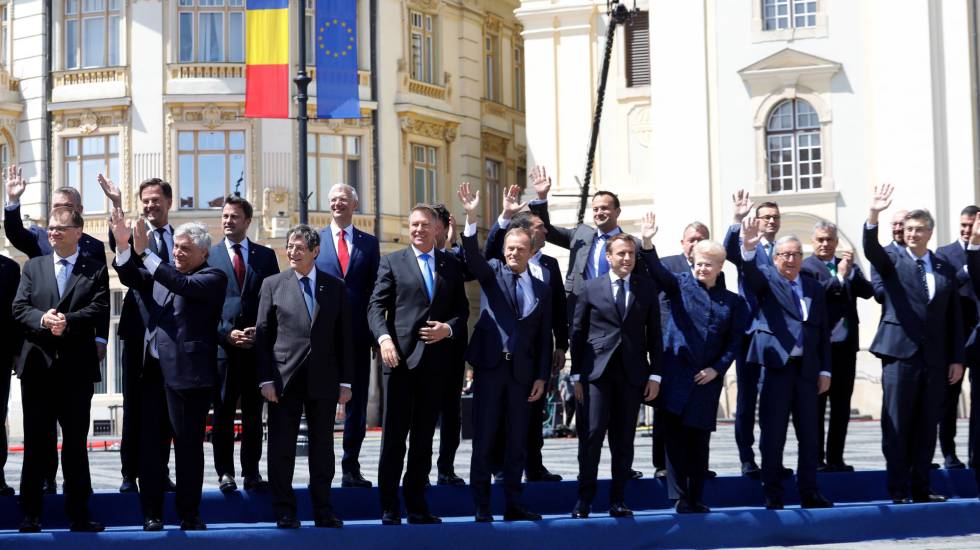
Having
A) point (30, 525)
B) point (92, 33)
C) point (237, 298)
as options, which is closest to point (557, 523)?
point (237, 298)

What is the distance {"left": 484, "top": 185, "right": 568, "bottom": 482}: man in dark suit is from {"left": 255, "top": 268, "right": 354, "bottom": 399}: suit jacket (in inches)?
55.7

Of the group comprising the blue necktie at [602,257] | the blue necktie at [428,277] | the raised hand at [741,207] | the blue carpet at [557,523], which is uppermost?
the raised hand at [741,207]

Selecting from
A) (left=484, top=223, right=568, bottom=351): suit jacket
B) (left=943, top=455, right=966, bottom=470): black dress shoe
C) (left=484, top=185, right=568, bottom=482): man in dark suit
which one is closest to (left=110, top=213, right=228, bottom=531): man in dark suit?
(left=484, top=185, right=568, bottom=482): man in dark suit

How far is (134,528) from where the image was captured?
11227mm

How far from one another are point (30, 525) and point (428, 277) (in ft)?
10.2

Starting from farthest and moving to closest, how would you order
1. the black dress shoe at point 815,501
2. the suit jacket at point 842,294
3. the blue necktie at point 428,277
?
the suit jacket at point 842,294, the black dress shoe at point 815,501, the blue necktie at point 428,277

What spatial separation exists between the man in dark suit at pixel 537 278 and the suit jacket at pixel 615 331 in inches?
11.5

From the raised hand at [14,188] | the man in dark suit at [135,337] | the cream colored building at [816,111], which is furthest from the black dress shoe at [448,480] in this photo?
the cream colored building at [816,111]

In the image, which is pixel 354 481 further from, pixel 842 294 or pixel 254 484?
pixel 842 294

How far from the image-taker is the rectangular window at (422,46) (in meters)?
39.2

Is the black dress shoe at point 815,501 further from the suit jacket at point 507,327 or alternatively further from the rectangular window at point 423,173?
the rectangular window at point 423,173

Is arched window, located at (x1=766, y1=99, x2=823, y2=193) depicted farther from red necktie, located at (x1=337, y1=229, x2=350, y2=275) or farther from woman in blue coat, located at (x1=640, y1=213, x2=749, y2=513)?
red necktie, located at (x1=337, y1=229, x2=350, y2=275)

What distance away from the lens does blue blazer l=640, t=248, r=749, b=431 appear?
12.1m

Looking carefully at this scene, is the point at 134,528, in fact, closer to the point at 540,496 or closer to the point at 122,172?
the point at 540,496
